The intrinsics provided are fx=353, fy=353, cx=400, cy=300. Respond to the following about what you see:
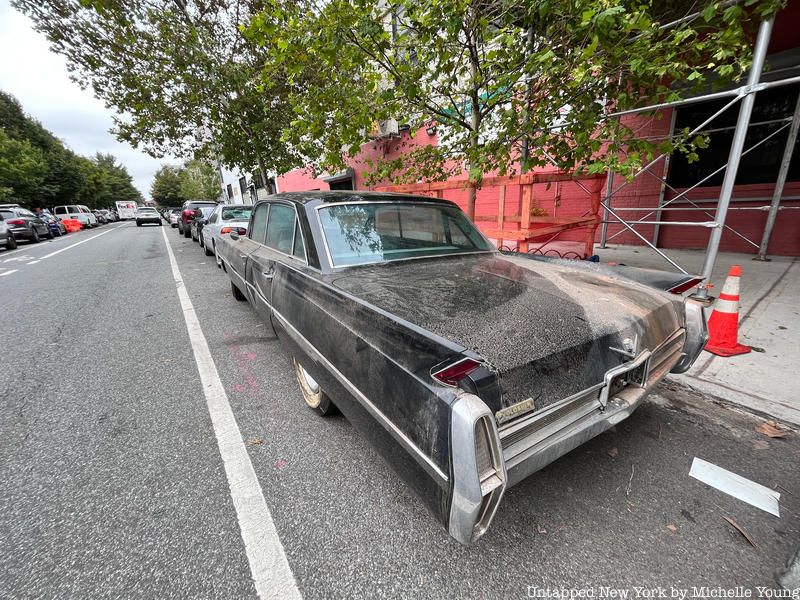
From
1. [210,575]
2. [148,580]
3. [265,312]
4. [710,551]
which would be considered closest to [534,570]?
[710,551]

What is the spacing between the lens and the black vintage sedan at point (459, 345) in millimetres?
1239

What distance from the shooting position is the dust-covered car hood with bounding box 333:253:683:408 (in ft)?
4.65

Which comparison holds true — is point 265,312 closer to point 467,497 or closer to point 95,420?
point 95,420

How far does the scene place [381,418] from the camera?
1.55m

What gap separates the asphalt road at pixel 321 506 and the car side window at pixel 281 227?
119 centimetres

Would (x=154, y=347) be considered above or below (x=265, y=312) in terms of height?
below

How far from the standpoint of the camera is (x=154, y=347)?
3830 mm

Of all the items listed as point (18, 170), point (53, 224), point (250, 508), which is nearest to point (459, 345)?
point (250, 508)

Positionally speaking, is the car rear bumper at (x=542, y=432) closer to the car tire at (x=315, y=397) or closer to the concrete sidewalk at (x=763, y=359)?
the concrete sidewalk at (x=763, y=359)

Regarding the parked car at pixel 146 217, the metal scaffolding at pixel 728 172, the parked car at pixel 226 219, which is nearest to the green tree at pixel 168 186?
the parked car at pixel 146 217

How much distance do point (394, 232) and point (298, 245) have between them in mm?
757

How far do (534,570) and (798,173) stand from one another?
8.51 meters

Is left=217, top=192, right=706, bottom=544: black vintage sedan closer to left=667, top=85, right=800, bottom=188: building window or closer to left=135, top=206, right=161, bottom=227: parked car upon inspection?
left=667, top=85, right=800, bottom=188: building window

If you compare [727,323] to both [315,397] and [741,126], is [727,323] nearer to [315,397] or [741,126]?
[741,126]
